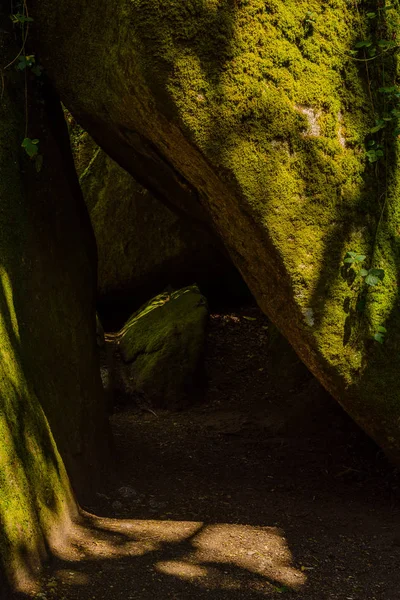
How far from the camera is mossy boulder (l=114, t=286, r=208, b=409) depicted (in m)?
6.84

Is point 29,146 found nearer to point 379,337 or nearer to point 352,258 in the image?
point 352,258

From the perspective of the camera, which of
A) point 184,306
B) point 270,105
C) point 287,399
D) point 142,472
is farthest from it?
point 184,306

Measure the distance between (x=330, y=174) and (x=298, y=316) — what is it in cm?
79

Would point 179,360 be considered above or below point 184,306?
below

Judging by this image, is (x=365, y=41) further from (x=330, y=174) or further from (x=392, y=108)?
(x=330, y=174)

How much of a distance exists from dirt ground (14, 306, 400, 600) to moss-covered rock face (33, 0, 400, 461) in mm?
698

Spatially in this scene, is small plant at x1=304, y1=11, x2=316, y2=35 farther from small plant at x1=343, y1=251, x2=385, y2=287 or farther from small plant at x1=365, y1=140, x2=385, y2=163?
small plant at x1=343, y1=251, x2=385, y2=287

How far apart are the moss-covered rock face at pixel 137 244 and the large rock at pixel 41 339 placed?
9.25 feet

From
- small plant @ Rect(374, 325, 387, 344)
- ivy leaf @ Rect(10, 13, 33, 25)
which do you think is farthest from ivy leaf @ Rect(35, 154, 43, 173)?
small plant @ Rect(374, 325, 387, 344)

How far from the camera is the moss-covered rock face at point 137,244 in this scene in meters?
7.76

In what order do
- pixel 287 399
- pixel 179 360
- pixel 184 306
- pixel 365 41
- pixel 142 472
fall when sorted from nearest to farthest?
pixel 365 41 → pixel 142 472 → pixel 287 399 → pixel 179 360 → pixel 184 306

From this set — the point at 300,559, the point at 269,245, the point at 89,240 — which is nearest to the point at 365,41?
the point at 269,245

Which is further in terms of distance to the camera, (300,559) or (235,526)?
(235,526)

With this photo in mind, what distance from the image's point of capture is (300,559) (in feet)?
11.5
